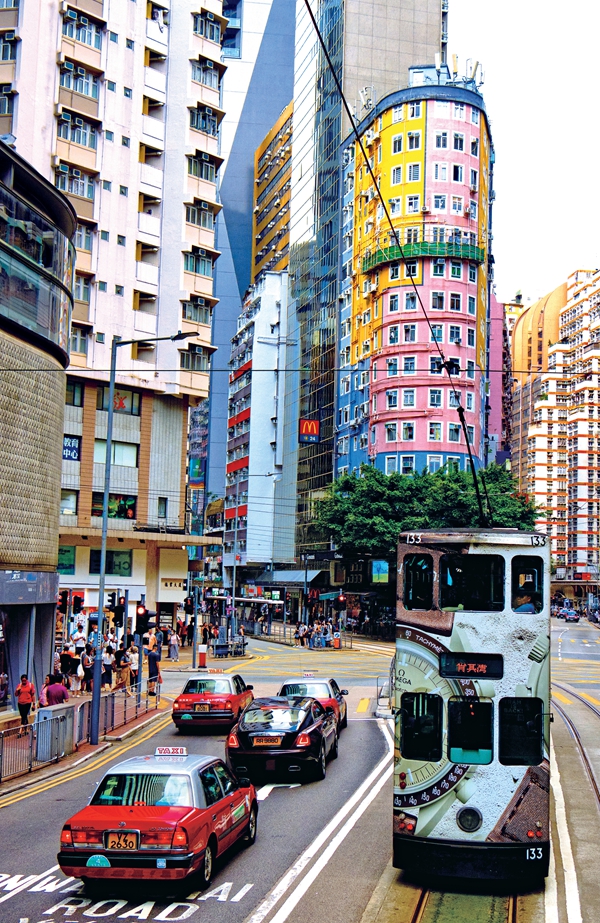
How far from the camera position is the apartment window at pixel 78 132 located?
5369 centimetres

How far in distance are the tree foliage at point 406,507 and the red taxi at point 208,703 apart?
1452 inches

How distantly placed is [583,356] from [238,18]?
220ft

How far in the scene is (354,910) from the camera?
11188mm

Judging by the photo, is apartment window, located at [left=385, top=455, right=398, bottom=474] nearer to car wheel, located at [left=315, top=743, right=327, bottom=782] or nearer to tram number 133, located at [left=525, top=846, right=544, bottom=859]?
car wheel, located at [left=315, top=743, right=327, bottom=782]

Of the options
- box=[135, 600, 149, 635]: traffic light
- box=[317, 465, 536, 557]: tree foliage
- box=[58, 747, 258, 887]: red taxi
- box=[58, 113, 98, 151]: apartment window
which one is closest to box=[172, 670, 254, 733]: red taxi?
box=[58, 747, 258, 887]: red taxi

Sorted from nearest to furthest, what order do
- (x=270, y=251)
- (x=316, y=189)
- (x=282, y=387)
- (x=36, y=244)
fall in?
(x=36, y=244), (x=316, y=189), (x=282, y=387), (x=270, y=251)

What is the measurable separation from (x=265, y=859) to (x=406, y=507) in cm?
5193

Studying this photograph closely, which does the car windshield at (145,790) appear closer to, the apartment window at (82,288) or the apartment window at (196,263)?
the apartment window at (82,288)

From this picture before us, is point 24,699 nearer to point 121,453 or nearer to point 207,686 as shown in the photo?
point 207,686

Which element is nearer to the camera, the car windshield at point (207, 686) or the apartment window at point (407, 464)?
the car windshield at point (207, 686)

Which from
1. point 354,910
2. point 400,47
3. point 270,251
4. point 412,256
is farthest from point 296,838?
point 270,251

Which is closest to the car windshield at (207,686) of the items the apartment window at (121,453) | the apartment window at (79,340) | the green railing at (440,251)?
the apartment window at (121,453)

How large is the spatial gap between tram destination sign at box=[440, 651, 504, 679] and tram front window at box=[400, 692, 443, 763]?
0.42 metres

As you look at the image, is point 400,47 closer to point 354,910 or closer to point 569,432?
point 569,432
